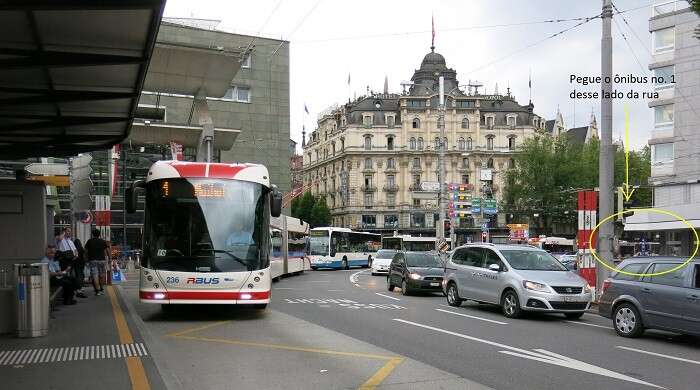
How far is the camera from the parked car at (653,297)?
36.4 feet

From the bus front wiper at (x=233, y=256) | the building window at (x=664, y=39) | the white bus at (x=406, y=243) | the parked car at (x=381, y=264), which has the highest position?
the building window at (x=664, y=39)

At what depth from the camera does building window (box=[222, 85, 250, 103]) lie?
183 feet

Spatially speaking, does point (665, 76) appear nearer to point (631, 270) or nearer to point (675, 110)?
point (675, 110)

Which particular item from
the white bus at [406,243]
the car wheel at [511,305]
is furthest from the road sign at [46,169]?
the white bus at [406,243]

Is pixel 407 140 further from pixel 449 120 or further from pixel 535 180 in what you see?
pixel 535 180

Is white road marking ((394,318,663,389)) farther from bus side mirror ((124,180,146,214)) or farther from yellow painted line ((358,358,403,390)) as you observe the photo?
bus side mirror ((124,180,146,214))

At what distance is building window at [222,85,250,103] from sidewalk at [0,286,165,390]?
143 ft

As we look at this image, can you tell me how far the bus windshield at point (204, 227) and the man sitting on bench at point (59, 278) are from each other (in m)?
2.47

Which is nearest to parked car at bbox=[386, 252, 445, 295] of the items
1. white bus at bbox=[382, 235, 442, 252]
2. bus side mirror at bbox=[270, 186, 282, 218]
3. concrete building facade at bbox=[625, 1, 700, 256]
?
bus side mirror at bbox=[270, 186, 282, 218]

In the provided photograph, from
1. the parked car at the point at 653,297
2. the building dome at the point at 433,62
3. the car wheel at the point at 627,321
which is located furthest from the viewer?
the building dome at the point at 433,62

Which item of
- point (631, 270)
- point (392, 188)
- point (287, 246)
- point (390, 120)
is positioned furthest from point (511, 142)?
point (631, 270)

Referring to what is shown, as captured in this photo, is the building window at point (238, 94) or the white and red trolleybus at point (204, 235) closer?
the white and red trolleybus at point (204, 235)

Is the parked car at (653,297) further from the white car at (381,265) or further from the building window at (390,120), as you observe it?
the building window at (390,120)

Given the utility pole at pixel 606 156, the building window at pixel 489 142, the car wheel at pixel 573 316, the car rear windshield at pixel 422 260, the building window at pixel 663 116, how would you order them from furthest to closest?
the building window at pixel 489 142, the building window at pixel 663 116, the car rear windshield at pixel 422 260, the utility pole at pixel 606 156, the car wheel at pixel 573 316
